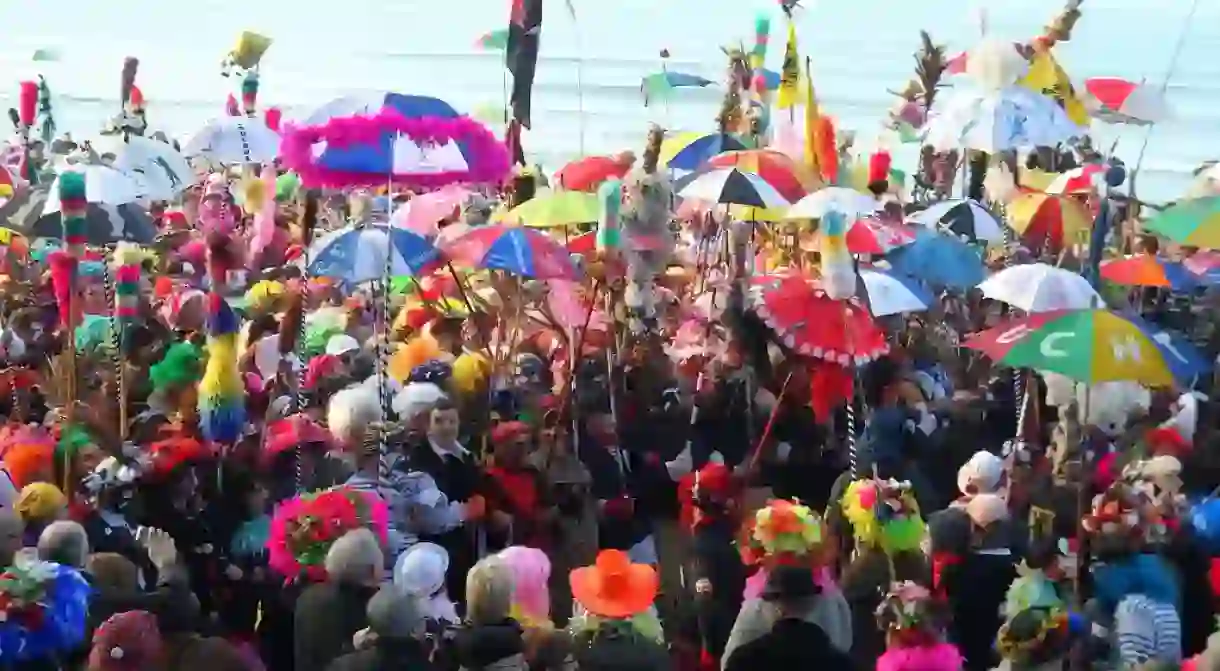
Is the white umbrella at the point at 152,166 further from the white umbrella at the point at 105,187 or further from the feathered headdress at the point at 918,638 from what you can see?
the feathered headdress at the point at 918,638

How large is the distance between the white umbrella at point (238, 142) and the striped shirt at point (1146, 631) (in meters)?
6.55

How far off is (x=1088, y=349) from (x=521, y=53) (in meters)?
5.91

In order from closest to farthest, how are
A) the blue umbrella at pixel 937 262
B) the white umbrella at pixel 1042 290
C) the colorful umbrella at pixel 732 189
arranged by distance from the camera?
1. the white umbrella at pixel 1042 290
2. the colorful umbrella at pixel 732 189
3. the blue umbrella at pixel 937 262

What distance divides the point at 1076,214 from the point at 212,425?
5.13 meters

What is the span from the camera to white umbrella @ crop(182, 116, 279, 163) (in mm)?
9094

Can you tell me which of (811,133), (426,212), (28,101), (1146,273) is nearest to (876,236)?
(1146,273)

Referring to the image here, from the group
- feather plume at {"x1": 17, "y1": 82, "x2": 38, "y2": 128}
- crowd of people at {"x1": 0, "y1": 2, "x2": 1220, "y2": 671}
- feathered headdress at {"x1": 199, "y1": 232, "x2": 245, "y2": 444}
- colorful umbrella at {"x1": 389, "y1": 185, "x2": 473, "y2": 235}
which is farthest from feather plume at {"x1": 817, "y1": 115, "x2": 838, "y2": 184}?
feather plume at {"x1": 17, "y1": 82, "x2": 38, "y2": 128}

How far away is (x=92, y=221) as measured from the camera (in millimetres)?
6602

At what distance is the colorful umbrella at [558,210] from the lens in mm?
6613

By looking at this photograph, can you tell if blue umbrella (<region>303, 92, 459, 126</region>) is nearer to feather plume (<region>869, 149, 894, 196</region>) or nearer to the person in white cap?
the person in white cap

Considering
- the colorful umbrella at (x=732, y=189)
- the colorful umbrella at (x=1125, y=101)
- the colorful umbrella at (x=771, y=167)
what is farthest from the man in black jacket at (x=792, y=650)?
the colorful umbrella at (x=1125, y=101)

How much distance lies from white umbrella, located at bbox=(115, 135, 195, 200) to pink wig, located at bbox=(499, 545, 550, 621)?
171 inches

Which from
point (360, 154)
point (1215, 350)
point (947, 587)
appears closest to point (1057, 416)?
point (1215, 350)

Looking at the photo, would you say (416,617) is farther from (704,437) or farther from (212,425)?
(704,437)
